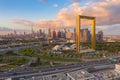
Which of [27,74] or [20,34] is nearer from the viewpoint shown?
[27,74]

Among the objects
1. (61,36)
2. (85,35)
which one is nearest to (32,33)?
(61,36)

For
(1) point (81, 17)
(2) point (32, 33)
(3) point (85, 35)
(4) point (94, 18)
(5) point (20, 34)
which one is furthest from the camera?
(5) point (20, 34)

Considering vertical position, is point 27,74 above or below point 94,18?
below

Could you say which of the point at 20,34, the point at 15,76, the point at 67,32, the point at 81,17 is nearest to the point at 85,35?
the point at 67,32

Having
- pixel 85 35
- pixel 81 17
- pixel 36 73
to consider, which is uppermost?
pixel 81 17

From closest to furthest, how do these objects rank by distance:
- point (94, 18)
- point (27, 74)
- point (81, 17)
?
point (27, 74) → point (81, 17) → point (94, 18)

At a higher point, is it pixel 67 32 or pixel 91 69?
pixel 67 32

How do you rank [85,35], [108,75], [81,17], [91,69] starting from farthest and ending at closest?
[85,35], [81,17], [91,69], [108,75]

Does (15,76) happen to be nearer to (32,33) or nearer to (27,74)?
(27,74)

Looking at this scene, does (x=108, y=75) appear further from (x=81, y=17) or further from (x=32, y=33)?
(x=32, y=33)
